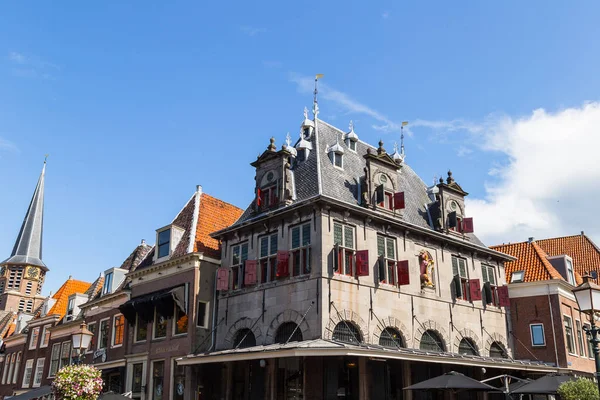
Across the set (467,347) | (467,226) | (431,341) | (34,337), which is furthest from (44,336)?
(467,226)

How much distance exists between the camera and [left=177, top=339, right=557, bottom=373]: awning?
18.3 meters

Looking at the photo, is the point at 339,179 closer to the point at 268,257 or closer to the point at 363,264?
the point at 363,264

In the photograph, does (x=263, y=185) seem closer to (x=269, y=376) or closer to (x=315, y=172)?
(x=315, y=172)

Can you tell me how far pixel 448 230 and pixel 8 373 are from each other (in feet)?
124

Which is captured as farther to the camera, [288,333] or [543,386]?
[288,333]

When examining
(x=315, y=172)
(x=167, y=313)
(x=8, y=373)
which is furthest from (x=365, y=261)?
(x=8, y=373)

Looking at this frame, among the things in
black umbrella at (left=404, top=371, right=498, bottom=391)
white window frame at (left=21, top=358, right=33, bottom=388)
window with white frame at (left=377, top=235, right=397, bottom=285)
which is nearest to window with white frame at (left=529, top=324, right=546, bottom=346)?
window with white frame at (left=377, top=235, right=397, bottom=285)

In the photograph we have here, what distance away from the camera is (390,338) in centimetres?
2295

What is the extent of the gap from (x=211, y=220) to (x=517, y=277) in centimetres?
1636

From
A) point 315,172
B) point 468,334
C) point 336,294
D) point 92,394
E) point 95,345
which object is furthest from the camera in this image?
point 95,345

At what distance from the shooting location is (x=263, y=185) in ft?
82.9

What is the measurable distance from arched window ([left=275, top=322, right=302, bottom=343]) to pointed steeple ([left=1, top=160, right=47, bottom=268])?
62219mm

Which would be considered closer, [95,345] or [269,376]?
[269,376]

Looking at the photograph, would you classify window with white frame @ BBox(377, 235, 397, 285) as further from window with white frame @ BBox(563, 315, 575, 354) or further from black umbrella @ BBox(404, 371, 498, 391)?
window with white frame @ BBox(563, 315, 575, 354)
